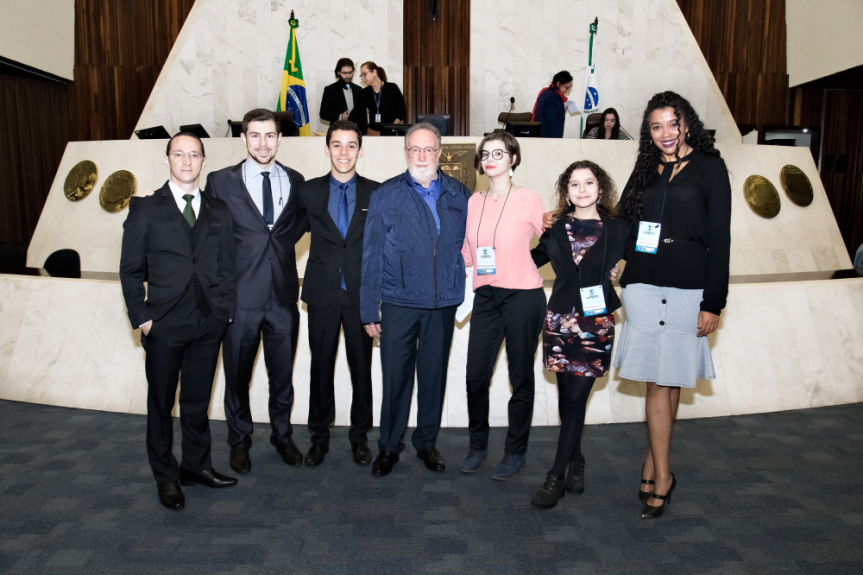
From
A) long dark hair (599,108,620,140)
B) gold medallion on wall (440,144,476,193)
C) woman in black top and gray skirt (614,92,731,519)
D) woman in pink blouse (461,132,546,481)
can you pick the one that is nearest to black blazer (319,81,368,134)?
gold medallion on wall (440,144,476,193)

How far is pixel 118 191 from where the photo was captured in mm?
6633

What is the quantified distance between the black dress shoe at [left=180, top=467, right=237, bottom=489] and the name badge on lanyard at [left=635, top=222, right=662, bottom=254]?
225 centimetres

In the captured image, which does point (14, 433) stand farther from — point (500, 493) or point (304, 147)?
point (304, 147)

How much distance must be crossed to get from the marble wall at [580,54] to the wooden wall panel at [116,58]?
5166mm

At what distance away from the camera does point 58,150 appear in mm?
9977

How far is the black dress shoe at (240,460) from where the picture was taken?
10.5 ft

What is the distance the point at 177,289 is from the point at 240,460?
3.41 feet

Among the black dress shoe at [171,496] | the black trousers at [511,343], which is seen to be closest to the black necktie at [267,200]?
the black trousers at [511,343]

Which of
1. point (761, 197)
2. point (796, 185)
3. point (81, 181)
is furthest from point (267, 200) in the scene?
point (796, 185)

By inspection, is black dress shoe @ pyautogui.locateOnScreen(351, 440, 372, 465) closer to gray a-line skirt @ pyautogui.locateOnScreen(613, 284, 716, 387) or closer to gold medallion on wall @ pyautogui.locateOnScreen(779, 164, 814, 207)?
gray a-line skirt @ pyautogui.locateOnScreen(613, 284, 716, 387)

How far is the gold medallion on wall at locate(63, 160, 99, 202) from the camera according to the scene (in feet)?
22.4

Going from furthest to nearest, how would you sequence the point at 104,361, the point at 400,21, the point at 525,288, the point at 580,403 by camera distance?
1. the point at 400,21
2. the point at 104,361
3. the point at 525,288
4. the point at 580,403

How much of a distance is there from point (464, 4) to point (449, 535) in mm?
9396

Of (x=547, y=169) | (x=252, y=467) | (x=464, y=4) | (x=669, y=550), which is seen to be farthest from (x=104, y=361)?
(x=464, y=4)
